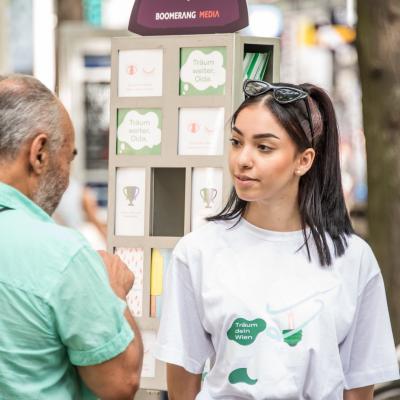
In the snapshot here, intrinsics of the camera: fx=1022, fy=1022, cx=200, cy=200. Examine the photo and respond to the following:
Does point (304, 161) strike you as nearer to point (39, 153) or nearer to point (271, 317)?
point (271, 317)

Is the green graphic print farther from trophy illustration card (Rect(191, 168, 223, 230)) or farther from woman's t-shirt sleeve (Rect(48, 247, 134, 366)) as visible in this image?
trophy illustration card (Rect(191, 168, 223, 230))

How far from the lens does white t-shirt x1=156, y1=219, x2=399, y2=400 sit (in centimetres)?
322

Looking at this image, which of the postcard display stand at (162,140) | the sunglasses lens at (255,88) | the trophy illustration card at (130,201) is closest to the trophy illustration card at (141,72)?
the postcard display stand at (162,140)

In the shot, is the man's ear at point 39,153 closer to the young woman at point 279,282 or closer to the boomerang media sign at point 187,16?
the young woman at point 279,282

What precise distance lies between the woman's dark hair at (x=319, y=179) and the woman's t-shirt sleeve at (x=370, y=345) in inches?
6.1

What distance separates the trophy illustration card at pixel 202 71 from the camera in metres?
4.18

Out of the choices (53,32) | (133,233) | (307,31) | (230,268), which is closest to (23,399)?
(230,268)

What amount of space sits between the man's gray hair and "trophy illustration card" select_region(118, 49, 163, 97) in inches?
53.2

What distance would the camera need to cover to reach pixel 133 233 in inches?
170

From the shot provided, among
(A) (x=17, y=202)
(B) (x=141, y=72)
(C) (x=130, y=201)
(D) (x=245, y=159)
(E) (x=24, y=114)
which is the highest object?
(B) (x=141, y=72)

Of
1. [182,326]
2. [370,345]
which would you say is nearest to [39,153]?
[182,326]

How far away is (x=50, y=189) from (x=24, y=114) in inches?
9.2

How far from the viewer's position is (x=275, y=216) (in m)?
3.41

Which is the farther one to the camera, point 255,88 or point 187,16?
point 187,16
